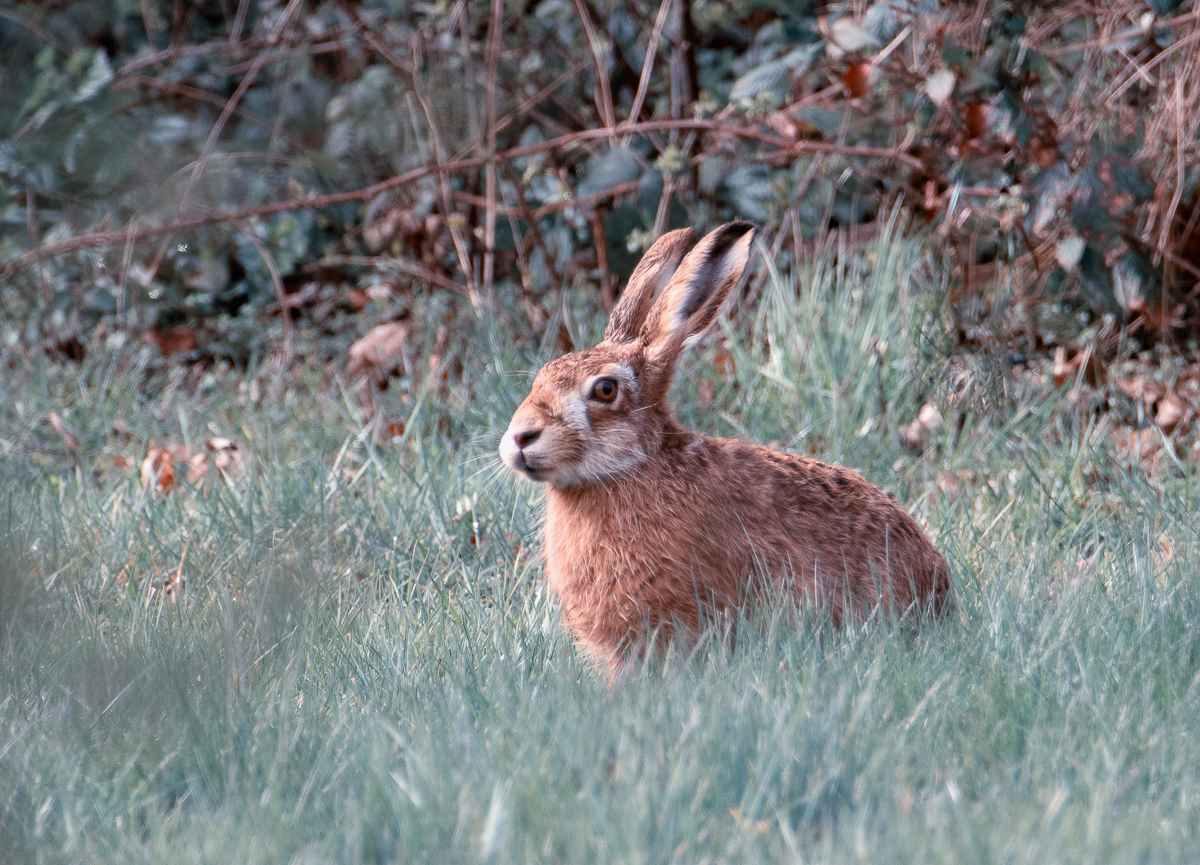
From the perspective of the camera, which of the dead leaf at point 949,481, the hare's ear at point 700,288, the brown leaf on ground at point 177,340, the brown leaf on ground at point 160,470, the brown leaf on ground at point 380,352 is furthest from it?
the brown leaf on ground at point 177,340

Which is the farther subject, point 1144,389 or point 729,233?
point 1144,389

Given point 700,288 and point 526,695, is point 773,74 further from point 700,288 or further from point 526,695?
point 526,695

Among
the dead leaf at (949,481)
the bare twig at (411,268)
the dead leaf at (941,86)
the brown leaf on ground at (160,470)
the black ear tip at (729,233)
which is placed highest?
the dead leaf at (941,86)

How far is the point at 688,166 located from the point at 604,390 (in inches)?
119

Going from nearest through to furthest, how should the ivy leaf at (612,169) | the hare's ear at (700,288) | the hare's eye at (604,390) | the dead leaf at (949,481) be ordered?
the hare's eye at (604,390)
the hare's ear at (700,288)
the dead leaf at (949,481)
the ivy leaf at (612,169)

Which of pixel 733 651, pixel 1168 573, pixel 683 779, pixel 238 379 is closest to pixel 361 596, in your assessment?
pixel 733 651

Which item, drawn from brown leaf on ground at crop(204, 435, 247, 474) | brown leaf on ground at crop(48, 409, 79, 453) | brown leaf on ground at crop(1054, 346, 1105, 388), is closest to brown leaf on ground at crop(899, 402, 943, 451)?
brown leaf on ground at crop(1054, 346, 1105, 388)

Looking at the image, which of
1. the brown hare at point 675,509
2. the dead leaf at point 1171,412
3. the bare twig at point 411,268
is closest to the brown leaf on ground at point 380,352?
the bare twig at point 411,268

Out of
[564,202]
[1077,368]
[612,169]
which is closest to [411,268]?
[564,202]

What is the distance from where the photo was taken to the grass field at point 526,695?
1560 mm

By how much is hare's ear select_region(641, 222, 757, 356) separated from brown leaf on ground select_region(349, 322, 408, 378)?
3289 millimetres

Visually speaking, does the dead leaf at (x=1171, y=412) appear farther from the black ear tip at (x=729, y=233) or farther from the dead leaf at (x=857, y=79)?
the black ear tip at (x=729, y=233)

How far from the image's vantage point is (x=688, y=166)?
5.58 metres

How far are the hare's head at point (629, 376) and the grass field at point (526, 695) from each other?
0.39 metres
